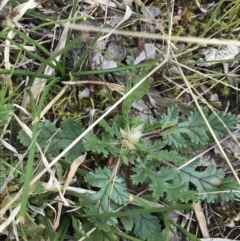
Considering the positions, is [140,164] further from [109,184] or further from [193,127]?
[193,127]

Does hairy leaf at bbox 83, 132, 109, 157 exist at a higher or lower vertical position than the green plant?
higher

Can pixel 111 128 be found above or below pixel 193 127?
above

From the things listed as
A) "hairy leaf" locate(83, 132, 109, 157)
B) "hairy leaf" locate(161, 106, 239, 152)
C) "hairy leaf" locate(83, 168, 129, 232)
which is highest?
"hairy leaf" locate(83, 132, 109, 157)

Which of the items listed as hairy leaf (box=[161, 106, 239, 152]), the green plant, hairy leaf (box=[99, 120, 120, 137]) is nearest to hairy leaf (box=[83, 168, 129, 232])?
the green plant

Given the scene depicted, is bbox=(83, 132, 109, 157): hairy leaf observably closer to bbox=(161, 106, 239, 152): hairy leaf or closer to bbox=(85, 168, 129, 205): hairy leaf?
bbox=(85, 168, 129, 205): hairy leaf

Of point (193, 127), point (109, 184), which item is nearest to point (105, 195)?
point (109, 184)

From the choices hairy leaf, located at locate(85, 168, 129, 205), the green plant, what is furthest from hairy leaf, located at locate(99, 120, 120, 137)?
hairy leaf, located at locate(85, 168, 129, 205)

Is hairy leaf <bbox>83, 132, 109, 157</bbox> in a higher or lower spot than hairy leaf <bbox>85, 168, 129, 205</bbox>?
higher

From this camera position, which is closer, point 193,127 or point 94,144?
point 94,144

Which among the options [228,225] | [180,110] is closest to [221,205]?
[228,225]

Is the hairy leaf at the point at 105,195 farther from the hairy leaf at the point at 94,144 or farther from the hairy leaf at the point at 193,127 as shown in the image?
the hairy leaf at the point at 193,127

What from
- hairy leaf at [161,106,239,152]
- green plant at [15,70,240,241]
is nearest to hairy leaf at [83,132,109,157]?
green plant at [15,70,240,241]

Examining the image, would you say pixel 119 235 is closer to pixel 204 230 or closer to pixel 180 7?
pixel 204 230

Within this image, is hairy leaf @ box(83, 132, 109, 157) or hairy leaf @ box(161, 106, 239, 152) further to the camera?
hairy leaf @ box(161, 106, 239, 152)
